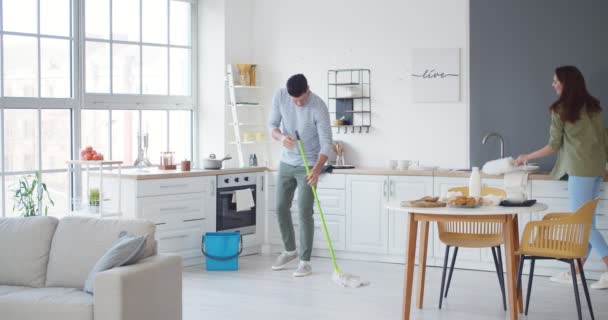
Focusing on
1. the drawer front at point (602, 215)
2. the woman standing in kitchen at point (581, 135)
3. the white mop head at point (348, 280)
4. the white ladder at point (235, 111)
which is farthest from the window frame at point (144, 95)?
the drawer front at point (602, 215)

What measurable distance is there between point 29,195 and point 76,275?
75.1 inches

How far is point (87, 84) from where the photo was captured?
22.0 ft

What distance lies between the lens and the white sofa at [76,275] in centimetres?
392

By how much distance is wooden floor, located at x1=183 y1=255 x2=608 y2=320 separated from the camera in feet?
16.9

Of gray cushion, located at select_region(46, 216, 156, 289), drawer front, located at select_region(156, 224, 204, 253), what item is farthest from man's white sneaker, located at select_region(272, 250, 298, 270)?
gray cushion, located at select_region(46, 216, 156, 289)

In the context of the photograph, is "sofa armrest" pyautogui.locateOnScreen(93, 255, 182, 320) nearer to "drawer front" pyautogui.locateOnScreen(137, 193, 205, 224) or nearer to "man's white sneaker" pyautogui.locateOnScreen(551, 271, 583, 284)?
"drawer front" pyautogui.locateOnScreen(137, 193, 205, 224)

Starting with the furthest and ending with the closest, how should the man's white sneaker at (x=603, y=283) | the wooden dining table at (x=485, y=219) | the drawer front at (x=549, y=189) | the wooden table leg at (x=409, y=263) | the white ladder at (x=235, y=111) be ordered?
the white ladder at (x=235, y=111) < the drawer front at (x=549, y=189) < the man's white sneaker at (x=603, y=283) < the wooden table leg at (x=409, y=263) < the wooden dining table at (x=485, y=219)

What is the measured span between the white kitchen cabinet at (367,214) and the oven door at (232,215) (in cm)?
90

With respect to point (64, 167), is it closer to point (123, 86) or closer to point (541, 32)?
point (123, 86)

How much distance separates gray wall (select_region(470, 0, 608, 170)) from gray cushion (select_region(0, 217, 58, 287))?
380cm

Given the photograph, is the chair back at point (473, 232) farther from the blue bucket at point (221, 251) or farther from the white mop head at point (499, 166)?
the blue bucket at point (221, 251)

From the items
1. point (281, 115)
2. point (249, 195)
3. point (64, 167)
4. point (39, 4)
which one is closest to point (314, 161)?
point (281, 115)

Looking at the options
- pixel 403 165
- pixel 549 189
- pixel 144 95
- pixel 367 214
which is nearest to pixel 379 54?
pixel 403 165

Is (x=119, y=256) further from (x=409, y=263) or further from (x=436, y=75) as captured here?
(x=436, y=75)
